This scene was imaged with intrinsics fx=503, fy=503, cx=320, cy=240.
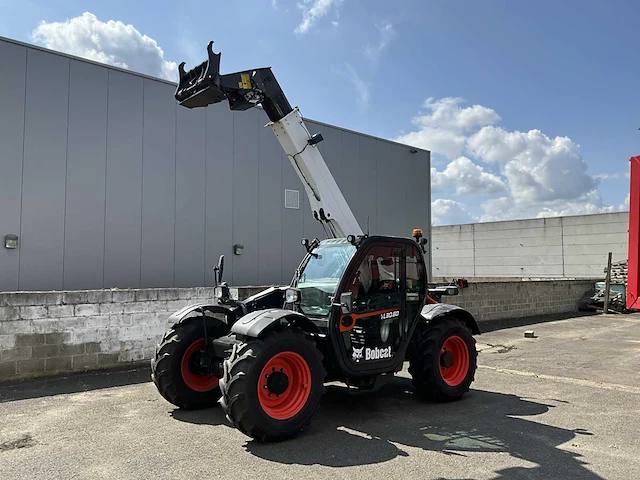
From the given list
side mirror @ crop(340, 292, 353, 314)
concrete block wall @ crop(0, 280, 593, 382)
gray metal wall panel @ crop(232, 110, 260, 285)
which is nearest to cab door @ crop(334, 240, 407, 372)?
side mirror @ crop(340, 292, 353, 314)

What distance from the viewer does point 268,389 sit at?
4715 millimetres

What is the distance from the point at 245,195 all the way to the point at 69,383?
7.25 meters

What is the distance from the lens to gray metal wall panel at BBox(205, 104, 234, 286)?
12.6 m

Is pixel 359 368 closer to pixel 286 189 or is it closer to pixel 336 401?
pixel 336 401

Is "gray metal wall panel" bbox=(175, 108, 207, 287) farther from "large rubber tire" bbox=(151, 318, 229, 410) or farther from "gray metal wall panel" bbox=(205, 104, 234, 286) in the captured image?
"large rubber tire" bbox=(151, 318, 229, 410)

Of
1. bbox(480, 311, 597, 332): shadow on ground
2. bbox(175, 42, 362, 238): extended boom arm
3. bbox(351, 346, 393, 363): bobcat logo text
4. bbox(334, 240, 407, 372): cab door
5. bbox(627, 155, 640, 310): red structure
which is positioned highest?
bbox(175, 42, 362, 238): extended boom arm

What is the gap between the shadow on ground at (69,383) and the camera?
6438mm

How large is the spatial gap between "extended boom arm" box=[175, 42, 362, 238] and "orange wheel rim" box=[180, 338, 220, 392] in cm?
217

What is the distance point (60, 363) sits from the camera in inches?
288

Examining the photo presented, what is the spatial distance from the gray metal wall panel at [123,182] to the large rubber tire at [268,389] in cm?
739

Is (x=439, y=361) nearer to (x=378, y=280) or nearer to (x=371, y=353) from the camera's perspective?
(x=371, y=353)

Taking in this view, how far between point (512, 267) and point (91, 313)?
2679cm

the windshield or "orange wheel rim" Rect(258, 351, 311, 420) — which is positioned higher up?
the windshield

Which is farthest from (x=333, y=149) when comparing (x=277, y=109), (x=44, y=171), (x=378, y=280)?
(x=378, y=280)
